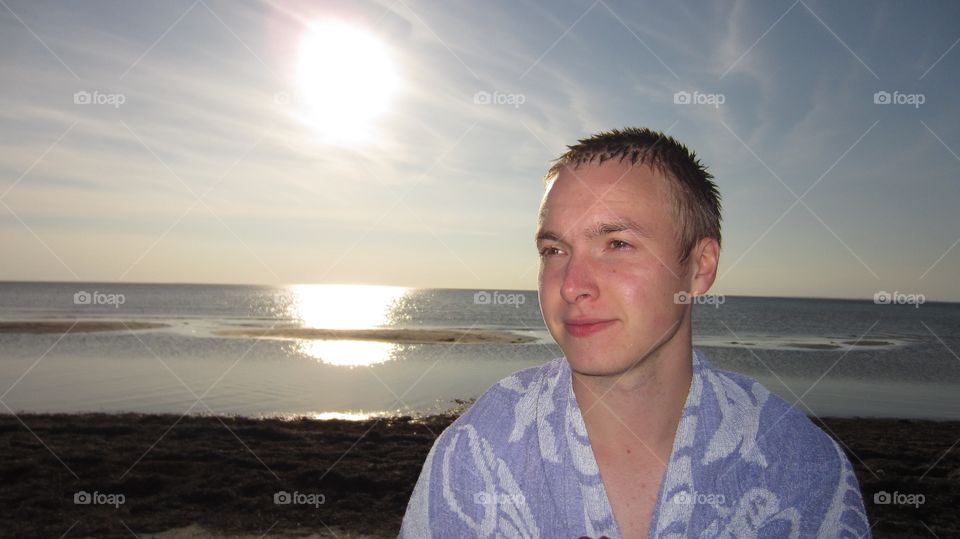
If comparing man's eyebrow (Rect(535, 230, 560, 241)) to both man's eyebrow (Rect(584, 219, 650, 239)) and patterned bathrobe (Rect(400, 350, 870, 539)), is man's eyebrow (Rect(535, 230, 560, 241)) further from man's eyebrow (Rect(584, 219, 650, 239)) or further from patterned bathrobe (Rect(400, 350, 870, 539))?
patterned bathrobe (Rect(400, 350, 870, 539))

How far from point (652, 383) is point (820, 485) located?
63cm

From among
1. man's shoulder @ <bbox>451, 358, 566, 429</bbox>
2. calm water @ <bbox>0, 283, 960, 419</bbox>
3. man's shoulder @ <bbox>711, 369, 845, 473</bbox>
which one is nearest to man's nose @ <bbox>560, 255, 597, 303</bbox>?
man's shoulder @ <bbox>451, 358, 566, 429</bbox>

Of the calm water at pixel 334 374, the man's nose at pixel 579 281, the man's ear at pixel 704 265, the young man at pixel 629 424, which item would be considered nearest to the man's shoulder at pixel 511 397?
the young man at pixel 629 424

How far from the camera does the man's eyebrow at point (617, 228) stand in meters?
1.93

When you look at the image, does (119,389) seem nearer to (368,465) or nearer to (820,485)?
(368,465)

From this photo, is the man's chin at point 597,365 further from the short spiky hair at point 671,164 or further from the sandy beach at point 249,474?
the sandy beach at point 249,474

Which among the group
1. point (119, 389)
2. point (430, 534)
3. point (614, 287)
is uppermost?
point (119, 389)

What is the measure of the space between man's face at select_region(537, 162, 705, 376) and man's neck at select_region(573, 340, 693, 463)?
0.10 m

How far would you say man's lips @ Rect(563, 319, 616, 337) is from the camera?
1948mm

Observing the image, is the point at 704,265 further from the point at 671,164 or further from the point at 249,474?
the point at 249,474

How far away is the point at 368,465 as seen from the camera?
34.8 feet

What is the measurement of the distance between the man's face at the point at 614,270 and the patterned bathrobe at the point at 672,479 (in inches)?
13.8

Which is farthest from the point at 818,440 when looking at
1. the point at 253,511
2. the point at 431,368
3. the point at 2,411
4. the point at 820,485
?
the point at 431,368

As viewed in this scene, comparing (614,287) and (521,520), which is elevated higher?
(614,287)
